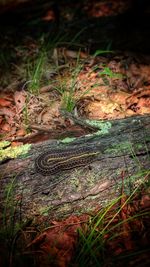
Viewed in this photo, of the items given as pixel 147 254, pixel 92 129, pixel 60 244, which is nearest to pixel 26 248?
pixel 60 244

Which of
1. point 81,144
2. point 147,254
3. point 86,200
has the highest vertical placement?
point 81,144

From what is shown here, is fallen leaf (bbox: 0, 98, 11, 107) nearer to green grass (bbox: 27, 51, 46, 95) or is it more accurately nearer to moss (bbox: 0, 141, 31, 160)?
green grass (bbox: 27, 51, 46, 95)

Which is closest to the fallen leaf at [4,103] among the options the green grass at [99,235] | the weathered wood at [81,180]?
the weathered wood at [81,180]

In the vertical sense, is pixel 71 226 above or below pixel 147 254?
above

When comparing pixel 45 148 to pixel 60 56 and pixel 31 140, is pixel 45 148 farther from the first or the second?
pixel 60 56

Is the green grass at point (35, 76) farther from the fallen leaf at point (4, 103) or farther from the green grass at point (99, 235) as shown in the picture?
the green grass at point (99, 235)

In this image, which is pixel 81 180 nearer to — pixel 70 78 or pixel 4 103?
pixel 4 103

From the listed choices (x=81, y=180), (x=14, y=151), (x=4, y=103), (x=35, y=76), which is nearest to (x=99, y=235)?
(x=81, y=180)

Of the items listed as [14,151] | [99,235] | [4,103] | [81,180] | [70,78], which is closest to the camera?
[99,235]
